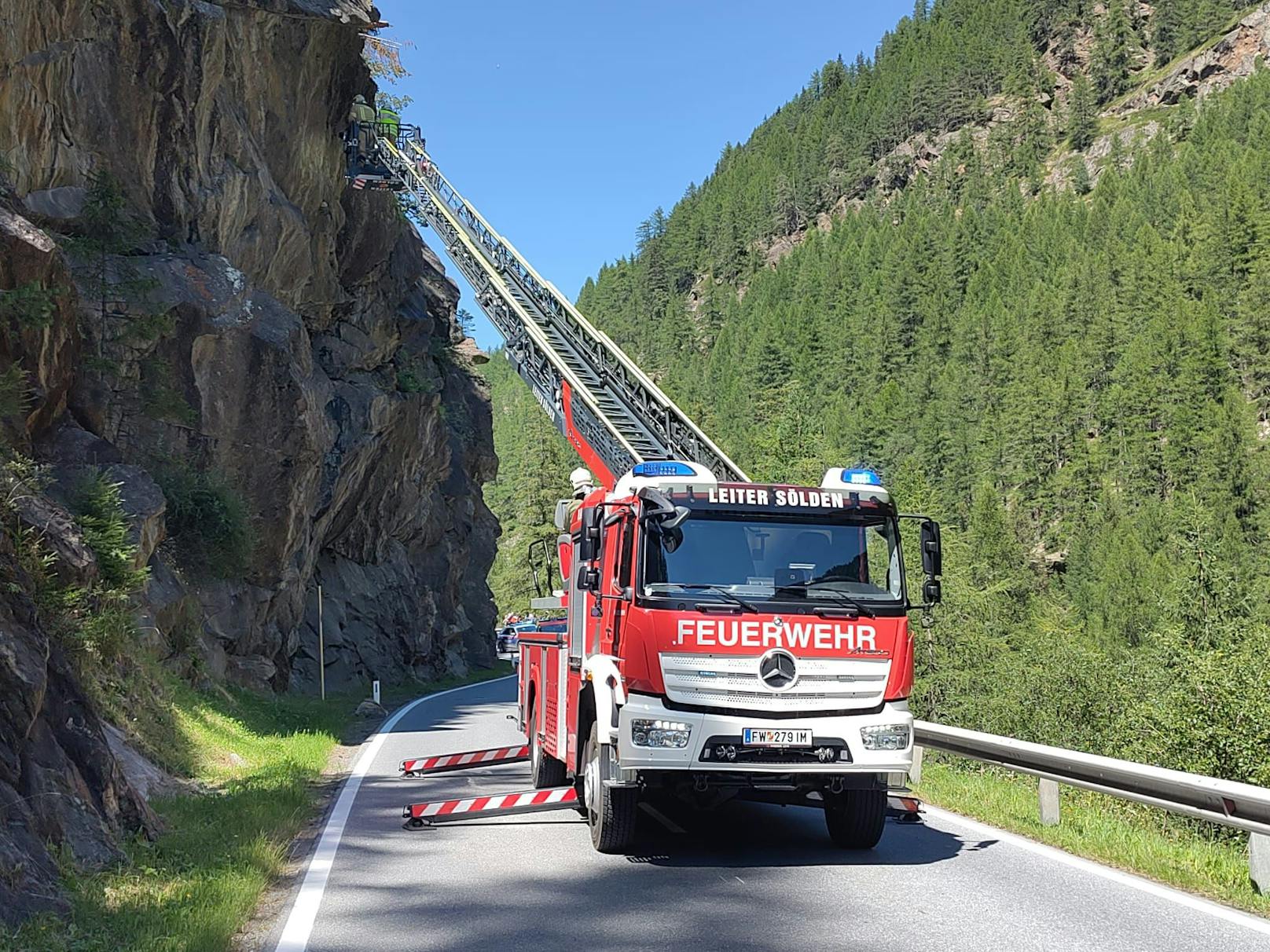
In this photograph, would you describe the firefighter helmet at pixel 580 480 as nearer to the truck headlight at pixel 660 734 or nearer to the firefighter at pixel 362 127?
the truck headlight at pixel 660 734

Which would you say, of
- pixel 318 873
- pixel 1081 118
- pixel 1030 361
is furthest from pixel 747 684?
pixel 1081 118

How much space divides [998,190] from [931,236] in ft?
122

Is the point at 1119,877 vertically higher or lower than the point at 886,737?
lower

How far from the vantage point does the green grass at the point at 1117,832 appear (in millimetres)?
7539

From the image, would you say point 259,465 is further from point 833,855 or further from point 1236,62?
point 1236,62

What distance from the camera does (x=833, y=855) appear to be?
8.73 m

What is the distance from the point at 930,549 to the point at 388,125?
110ft

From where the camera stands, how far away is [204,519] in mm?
21172

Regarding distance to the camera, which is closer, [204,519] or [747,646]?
[747,646]

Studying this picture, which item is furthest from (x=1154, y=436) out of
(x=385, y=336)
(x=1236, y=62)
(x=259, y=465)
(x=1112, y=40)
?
(x=1112, y=40)

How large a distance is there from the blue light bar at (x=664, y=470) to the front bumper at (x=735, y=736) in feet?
5.67

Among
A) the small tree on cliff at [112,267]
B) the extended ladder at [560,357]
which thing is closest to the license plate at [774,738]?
the small tree on cliff at [112,267]

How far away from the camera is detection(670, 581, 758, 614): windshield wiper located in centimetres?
823

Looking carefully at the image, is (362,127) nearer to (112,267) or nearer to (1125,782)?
(112,267)
